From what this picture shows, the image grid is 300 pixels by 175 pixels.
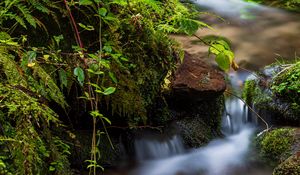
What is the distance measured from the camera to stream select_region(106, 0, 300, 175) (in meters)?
3.85

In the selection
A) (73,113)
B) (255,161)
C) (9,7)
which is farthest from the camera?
(255,161)

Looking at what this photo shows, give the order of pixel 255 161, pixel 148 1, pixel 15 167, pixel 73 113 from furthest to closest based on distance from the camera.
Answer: pixel 255 161, pixel 73 113, pixel 148 1, pixel 15 167

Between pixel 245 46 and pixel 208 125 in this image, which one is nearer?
pixel 208 125

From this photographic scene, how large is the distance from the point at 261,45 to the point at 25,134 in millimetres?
6656

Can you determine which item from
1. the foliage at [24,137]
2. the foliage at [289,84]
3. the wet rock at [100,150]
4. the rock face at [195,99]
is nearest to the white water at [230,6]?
the foliage at [289,84]

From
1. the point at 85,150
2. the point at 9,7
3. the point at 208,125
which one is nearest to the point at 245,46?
the point at 208,125

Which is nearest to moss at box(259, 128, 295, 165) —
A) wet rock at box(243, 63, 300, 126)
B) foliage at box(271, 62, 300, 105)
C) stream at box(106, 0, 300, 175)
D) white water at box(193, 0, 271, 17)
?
stream at box(106, 0, 300, 175)

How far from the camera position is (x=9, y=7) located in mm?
2334

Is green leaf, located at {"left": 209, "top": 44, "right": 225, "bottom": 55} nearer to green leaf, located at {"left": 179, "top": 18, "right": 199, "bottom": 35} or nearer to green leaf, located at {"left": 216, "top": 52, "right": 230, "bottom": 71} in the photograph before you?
green leaf, located at {"left": 216, "top": 52, "right": 230, "bottom": 71}

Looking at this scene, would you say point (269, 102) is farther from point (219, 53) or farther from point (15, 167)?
point (15, 167)

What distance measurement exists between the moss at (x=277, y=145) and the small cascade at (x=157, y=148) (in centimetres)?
101

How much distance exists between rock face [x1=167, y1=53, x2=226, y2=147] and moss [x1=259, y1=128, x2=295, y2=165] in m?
0.61

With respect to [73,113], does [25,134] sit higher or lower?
higher

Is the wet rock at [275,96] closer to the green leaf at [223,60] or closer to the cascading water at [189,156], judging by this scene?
the cascading water at [189,156]
